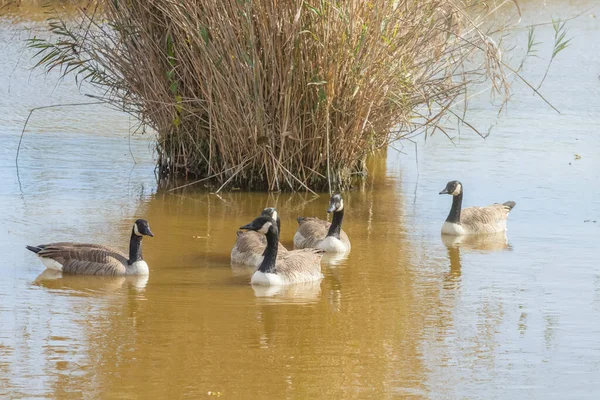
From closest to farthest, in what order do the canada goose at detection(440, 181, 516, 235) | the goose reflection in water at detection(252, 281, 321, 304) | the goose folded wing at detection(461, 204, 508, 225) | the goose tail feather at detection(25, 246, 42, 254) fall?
the goose reflection in water at detection(252, 281, 321, 304)
the goose tail feather at detection(25, 246, 42, 254)
the canada goose at detection(440, 181, 516, 235)
the goose folded wing at detection(461, 204, 508, 225)

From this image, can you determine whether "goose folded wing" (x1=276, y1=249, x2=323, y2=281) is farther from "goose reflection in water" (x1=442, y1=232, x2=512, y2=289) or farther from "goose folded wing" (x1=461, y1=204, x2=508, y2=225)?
"goose folded wing" (x1=461, y1=204, x2=508, y2=225)

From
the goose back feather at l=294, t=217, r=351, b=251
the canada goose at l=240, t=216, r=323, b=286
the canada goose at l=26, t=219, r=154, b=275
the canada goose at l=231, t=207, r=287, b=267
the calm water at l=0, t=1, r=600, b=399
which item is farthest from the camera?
the goose back feather at l=294, t=217, r=351, b=251

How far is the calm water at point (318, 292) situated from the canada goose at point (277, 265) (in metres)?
0.16

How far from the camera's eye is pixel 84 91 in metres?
21.8

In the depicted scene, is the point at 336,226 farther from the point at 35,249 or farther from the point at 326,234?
the point at 35,249

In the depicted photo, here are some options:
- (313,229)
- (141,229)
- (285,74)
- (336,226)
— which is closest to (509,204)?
(336,226)

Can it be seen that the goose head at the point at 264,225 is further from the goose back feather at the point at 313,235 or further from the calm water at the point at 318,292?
the goose back feather at the point at 313,235

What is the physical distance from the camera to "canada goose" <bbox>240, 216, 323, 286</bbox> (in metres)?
Result: 9.99

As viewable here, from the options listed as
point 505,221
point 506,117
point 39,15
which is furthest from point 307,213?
point 39,15

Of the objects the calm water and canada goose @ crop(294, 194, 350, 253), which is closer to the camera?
the calm water

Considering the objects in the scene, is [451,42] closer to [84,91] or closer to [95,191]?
[95,191]

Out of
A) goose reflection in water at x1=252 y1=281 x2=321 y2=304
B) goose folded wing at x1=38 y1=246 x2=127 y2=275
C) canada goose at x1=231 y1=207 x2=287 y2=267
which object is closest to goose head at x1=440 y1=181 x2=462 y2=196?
canada goose at x1=231 y1=207 x2=287 y2=267

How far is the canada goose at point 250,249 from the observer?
10.7 metres

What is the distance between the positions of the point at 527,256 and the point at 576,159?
5.40 metres
